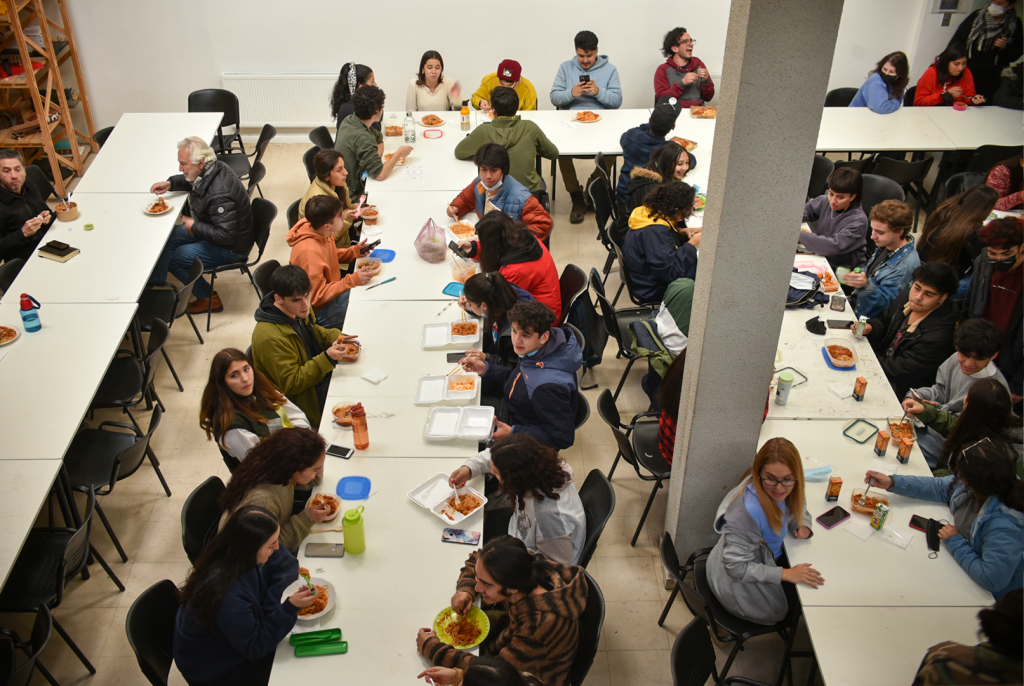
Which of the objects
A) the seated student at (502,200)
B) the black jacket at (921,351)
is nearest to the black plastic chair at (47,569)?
the seated student at (502,200)

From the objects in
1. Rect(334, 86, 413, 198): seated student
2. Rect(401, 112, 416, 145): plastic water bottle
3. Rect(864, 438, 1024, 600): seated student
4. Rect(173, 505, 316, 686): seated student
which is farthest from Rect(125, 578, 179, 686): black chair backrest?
Rect(401, 112, 416, 145): plastic water bottle

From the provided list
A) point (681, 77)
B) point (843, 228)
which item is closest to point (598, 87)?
point (681, 77)

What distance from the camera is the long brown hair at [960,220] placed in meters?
6.02

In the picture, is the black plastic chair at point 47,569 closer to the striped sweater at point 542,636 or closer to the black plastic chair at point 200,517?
the black plastic chair at point 200,517

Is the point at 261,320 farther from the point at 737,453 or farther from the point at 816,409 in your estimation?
the point at 816,409

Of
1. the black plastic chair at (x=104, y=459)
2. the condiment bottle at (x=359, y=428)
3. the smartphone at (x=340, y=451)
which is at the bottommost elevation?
the black plastic chair at (x=104, y=459)

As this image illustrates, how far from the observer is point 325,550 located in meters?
3.83

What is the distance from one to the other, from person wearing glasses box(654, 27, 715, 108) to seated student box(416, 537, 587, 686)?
7046 mm

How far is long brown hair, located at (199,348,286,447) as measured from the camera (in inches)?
163

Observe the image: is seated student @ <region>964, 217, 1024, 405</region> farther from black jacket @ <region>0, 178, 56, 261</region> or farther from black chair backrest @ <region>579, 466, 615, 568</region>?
black jacket @ <region>0, 178, 56, 261</region>

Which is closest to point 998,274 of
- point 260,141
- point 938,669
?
point 938,669

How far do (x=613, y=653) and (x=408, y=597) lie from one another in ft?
4.88

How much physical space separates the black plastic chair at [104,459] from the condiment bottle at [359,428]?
1.29m

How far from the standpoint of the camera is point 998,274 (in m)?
5.53
